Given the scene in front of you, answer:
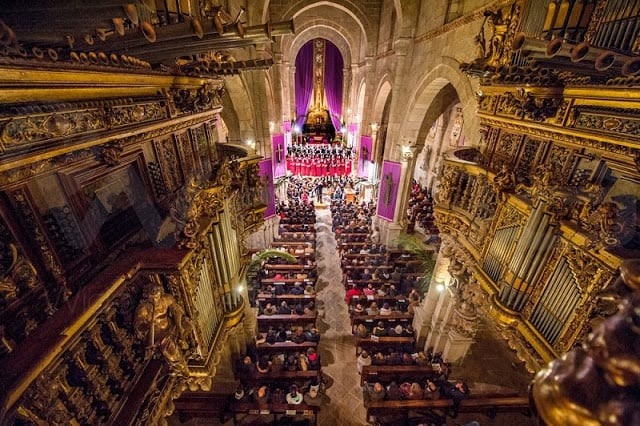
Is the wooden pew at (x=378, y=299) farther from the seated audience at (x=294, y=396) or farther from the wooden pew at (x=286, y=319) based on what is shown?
the seated audience at (x=294, y=396)

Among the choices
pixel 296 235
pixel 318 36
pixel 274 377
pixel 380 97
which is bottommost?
pixel 274 377

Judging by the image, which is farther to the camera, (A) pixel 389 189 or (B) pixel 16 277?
(A) pixel 389 189

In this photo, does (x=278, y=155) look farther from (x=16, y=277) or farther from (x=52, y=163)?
(x=16, y=277)

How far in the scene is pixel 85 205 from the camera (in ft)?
12.9

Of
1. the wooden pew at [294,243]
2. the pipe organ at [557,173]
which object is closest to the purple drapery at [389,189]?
the wooden pew at [294,243]

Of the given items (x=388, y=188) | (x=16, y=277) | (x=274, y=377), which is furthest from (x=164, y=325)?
(x=388, y=188)

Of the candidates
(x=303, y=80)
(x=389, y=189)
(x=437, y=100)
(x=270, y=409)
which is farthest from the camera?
(x=303, y=80)

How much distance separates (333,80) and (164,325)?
94.9ft

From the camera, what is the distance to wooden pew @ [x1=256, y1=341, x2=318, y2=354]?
902 cm

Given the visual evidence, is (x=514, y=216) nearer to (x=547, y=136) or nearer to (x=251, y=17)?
(x=547, y=136)

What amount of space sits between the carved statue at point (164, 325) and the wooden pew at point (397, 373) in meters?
6.10

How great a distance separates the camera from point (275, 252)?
1078cm

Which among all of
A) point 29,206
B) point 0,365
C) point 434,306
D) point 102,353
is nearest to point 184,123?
point 29,206

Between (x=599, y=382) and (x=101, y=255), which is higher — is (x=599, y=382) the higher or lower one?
the higher one
